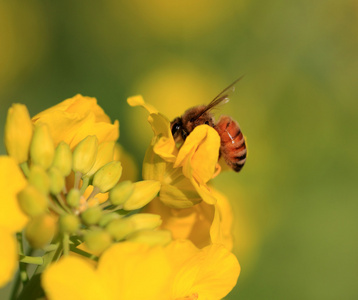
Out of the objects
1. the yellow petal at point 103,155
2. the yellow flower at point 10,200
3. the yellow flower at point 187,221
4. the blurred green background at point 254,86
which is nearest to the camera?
the yellow flower at point 10,200

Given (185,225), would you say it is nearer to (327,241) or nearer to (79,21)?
(327,241)

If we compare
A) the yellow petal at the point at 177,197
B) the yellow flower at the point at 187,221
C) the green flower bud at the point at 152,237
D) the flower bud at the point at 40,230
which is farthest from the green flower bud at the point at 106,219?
the yellow flower at the point at 187,221

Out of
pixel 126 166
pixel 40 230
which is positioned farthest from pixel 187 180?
pixel 40 230

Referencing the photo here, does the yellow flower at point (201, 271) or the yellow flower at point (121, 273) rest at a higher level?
the yellow flower at point (121, 273)

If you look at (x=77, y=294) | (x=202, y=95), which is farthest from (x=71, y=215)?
(x=202, y=95)

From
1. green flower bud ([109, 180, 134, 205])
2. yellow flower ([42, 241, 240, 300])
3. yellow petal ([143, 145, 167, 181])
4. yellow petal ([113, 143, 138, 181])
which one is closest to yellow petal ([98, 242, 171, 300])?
yellow flower ([42, 241, 240, 300])

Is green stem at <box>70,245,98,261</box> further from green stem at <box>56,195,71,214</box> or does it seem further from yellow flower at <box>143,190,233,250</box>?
yellow flower at <box>143,190,233,250</box>

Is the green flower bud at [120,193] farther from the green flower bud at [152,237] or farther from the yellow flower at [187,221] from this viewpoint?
the yellow flower at [187,221]
